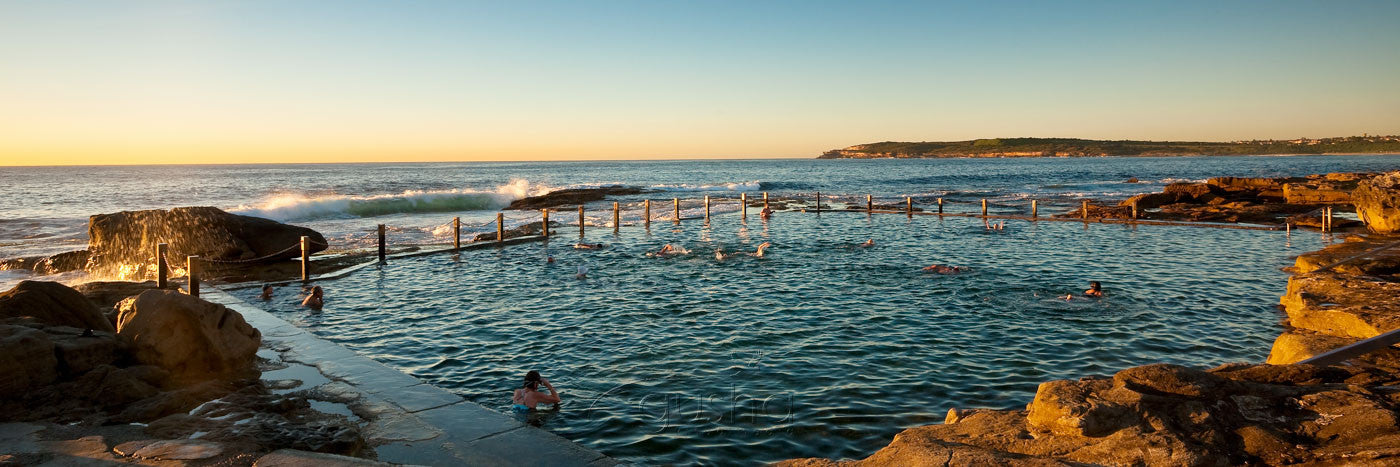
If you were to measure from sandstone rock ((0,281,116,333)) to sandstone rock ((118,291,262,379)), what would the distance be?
49 centimetres

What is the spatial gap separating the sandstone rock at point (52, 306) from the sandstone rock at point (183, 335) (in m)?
0.49

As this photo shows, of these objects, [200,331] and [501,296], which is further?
[501,296]

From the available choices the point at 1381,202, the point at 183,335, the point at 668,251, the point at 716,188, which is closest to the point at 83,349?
the point at 183,335

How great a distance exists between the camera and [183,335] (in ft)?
31.8

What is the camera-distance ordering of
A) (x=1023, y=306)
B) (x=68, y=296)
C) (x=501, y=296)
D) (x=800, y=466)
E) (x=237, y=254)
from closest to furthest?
(x=800, y=466)
(x=68, y=296)
(x=1023, y=306)
(x=501, y=296)
(x=237, y=254)

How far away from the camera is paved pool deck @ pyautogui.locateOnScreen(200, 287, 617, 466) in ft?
23.9

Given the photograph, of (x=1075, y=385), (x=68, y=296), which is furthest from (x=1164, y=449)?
(x=68, y=296)

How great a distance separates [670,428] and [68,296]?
9223 millimetres

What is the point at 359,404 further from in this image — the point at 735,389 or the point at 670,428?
the point at 735,389

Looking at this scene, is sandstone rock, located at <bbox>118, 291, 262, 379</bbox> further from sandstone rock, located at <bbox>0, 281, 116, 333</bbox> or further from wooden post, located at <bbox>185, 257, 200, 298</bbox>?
wooden post, located at <bbox>185, 257, 200, 298</bbox>

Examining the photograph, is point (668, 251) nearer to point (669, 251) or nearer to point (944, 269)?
point (669, 251)

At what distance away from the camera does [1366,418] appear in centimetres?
527

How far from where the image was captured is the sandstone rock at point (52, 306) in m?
9.70

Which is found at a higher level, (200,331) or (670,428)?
(200,331)
